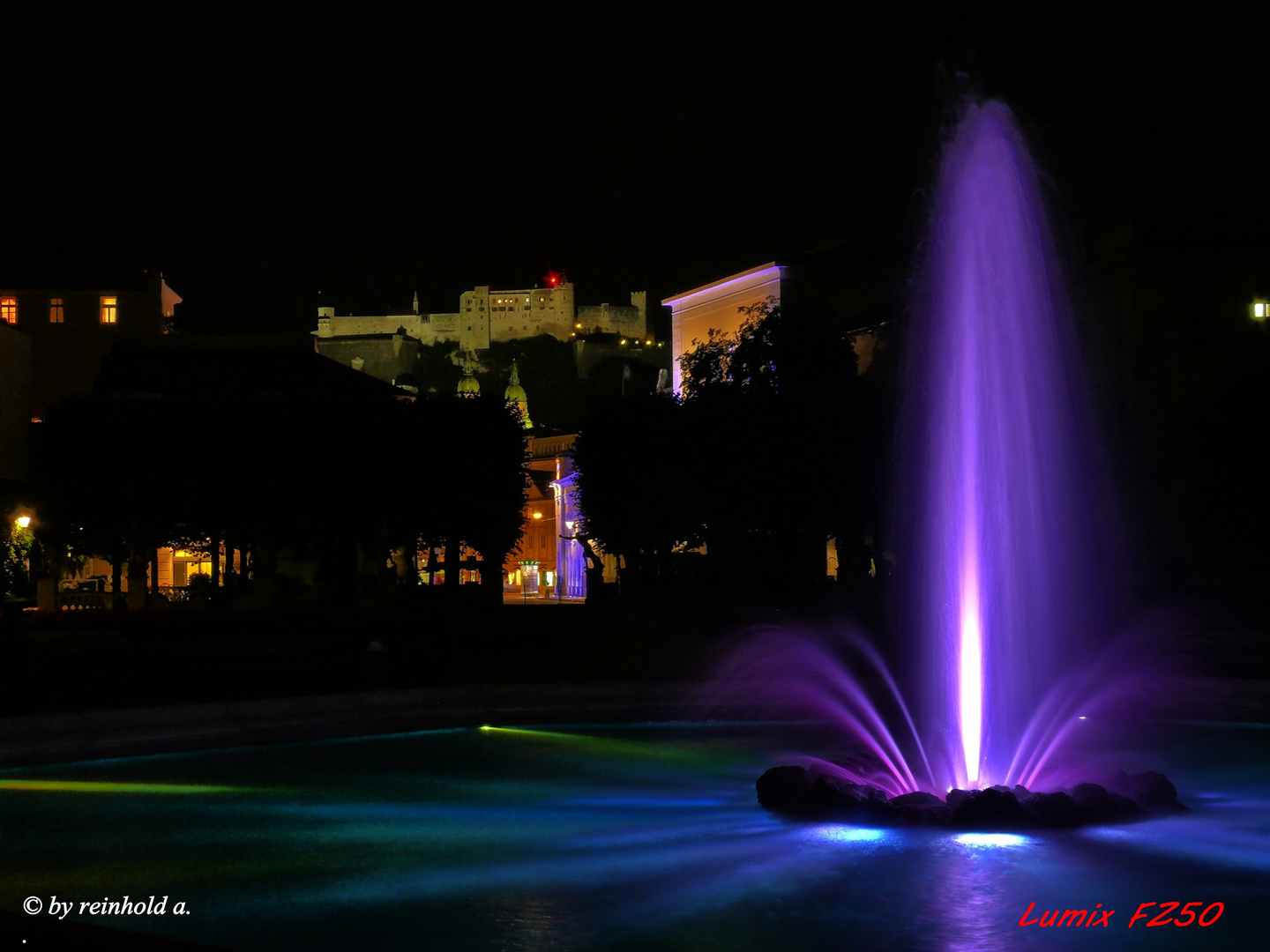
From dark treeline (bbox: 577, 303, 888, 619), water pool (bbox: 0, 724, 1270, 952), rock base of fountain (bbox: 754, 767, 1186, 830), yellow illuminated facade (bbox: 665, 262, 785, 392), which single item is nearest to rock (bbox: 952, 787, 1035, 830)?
rock base of fountain (bbox: 754, 767, 1186, 830)

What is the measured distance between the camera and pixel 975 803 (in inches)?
384

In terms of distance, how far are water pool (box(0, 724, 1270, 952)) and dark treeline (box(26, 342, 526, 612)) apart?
97.2 feet

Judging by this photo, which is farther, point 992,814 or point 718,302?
point 718,302

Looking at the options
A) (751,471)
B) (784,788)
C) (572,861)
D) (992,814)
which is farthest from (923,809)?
(751,471)

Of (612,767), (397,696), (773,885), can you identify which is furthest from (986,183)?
(397,696)

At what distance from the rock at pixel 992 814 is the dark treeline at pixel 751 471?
2546 cm

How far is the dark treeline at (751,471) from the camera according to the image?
4003cm

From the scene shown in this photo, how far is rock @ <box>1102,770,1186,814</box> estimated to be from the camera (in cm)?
1036

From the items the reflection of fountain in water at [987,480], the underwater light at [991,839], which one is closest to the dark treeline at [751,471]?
the reflection of fountain in water at [987,480]

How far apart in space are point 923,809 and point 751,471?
30410 millimetres

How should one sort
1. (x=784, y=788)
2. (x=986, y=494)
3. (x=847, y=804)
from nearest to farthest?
(x=847, y=804) → (x=784, y=788) → (x=986, y=494)

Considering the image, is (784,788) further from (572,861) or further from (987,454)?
(987,454)

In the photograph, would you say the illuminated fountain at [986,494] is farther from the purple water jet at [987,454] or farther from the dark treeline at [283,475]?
the dark treeline at [283,475]

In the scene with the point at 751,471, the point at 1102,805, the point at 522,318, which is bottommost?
the point at 1102,805
